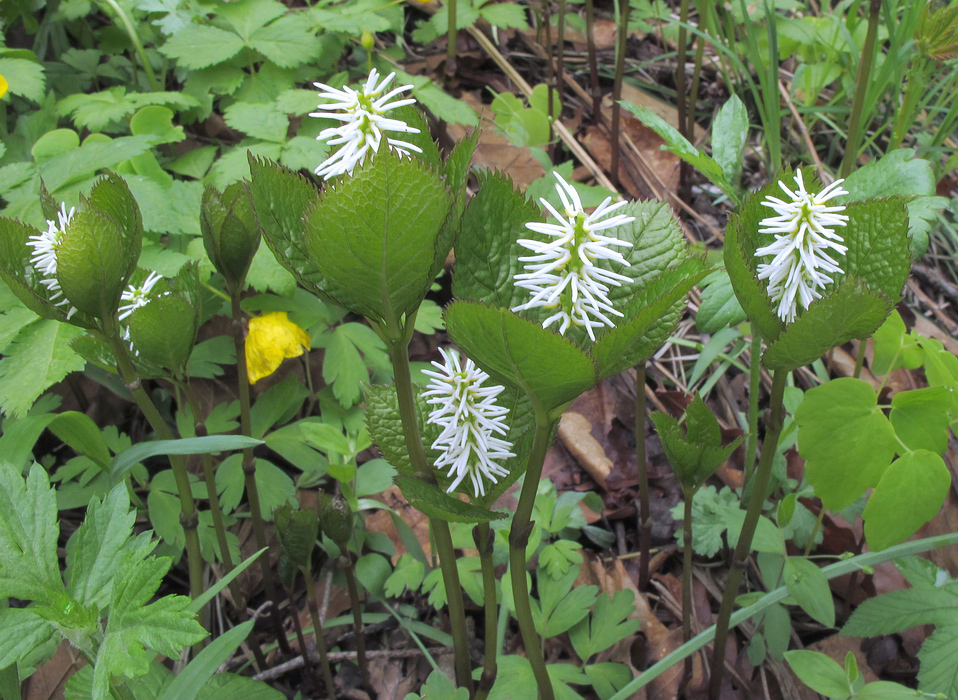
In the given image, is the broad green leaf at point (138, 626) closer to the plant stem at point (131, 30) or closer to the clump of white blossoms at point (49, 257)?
the clump of white blossoms at point (49, 257)

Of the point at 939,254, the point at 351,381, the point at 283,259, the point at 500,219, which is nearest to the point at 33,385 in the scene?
the point at 351,381

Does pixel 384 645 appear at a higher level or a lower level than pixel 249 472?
lower

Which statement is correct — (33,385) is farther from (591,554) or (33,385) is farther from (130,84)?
(130,84)

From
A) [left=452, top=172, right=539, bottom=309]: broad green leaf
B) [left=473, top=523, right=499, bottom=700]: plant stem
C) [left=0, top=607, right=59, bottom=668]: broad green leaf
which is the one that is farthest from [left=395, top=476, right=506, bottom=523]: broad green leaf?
[left=0, top=607, right=59, bottom=668]: broad green leaf

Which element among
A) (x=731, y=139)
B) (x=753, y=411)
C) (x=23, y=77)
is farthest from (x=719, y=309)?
(x=23, y=77)

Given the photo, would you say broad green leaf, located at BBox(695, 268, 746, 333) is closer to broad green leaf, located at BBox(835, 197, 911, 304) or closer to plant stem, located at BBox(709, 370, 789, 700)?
plant stem, located at BBox(709, 370, 789, 700)
